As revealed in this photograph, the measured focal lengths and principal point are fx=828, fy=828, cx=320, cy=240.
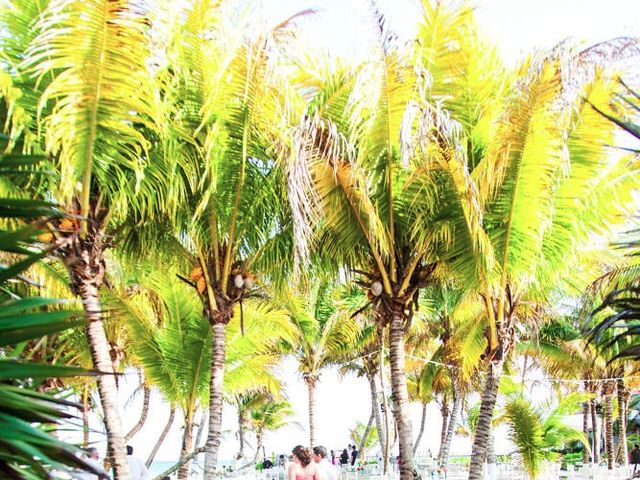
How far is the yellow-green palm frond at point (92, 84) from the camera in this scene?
8.31 meters

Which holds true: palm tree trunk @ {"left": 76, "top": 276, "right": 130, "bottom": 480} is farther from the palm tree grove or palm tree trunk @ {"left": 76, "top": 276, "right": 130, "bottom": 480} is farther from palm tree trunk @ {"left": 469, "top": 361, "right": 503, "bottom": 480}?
palm tree trunk @ {"left": 469, "top": 361, "right": 503, "bottom": 480}

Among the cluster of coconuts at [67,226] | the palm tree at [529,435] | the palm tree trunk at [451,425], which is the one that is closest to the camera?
the cluster of coconuts at [67,226]

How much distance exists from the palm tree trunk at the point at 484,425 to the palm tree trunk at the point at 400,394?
81 centimetres

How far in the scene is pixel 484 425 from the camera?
10641mm

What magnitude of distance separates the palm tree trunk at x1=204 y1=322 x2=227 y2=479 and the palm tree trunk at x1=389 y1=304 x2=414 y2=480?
7.51 feet

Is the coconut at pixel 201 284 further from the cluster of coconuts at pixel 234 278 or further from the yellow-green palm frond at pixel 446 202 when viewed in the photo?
the yellow-green palm frond at pixel 446 202

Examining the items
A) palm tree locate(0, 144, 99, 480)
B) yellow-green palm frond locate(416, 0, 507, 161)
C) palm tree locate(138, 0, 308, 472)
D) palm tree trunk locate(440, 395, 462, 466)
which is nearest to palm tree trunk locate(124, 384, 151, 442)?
palm tree trunk locate(440, 395, 462, 466)

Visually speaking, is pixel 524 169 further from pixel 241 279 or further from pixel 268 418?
pixel 268 418

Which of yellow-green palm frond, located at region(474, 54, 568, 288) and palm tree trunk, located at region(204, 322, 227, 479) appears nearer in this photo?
yellow-green palm frond, located at region(474, 54, 568, 288)

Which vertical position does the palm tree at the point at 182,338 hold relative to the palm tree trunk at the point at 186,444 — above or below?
above

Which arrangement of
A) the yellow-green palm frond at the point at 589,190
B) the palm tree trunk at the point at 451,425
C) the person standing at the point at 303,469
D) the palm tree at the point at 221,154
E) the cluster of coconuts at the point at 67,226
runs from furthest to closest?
1. the palm tree trunk at the point at 451,425
2. the yellow-green palm frond at the point at 589,190
3. the palm tree at the point at 221,154
4. the person standing at the point at 303,469
5. the cluster of coconuts at the point at 67,226

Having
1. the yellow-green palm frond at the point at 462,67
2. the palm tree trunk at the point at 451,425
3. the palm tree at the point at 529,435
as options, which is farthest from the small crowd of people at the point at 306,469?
the palm tree trunk at the point at 451,425

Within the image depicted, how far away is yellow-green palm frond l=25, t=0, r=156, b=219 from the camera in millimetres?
8312

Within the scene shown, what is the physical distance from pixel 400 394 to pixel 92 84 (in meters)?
5.53
